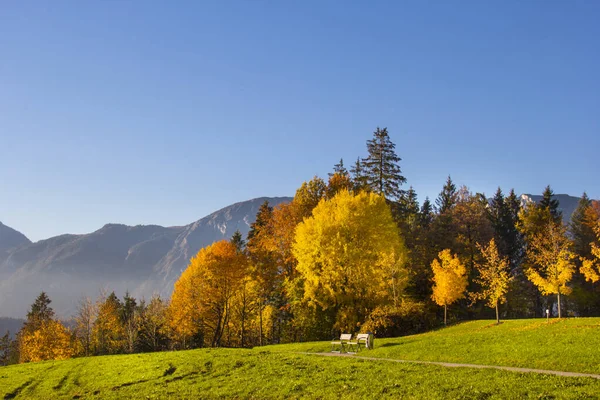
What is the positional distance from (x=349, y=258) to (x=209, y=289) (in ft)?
59.5

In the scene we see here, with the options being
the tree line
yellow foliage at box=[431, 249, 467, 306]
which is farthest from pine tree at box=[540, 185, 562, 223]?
yellow foliage at box=[431, 249, 467, 306]

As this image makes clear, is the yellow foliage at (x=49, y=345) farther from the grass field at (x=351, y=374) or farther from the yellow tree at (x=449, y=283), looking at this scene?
the yellow tree at (x=449, y=283)

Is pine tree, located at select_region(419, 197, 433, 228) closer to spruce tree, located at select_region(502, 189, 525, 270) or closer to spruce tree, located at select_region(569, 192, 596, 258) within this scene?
spruce tree, located at select_region(502, 189, 525, 270)

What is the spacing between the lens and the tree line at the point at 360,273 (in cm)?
4622

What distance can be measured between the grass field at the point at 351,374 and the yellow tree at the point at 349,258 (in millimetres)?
11348

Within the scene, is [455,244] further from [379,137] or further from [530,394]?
[530,394]

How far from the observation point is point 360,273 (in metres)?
46.7

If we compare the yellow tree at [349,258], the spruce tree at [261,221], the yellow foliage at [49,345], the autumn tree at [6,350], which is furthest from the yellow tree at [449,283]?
the autumn tree at [6,350]

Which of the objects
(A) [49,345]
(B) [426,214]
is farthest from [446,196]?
(A) [49,345]

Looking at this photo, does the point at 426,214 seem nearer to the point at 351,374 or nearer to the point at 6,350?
the point at 351,374

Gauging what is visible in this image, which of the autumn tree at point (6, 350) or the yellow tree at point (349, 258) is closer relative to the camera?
the yellow tree at point (349, 258)

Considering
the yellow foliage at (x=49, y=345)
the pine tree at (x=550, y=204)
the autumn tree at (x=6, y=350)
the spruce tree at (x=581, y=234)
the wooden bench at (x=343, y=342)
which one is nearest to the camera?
the wooden bench at (x=343, y=342)

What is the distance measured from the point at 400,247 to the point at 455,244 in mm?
15804

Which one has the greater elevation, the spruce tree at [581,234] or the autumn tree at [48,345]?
the spruce tree at [581,234]
